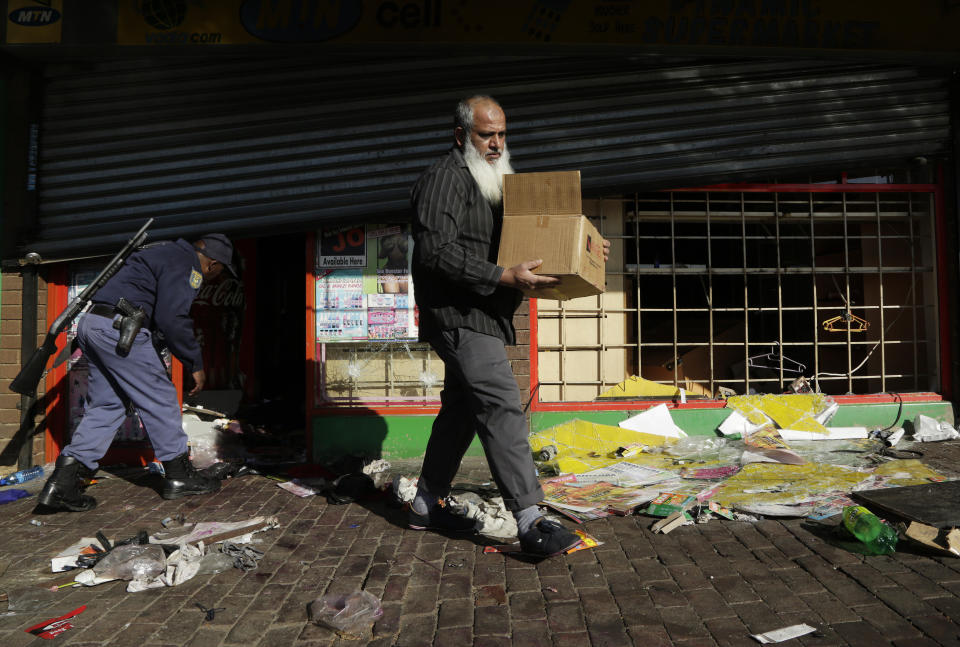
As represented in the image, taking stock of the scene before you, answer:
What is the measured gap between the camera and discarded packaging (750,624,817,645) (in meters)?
2.07

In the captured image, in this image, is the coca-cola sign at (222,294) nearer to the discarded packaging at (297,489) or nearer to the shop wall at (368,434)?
the shop wall at (368,434)

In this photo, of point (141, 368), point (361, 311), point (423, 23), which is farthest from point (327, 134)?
point (141, 368)

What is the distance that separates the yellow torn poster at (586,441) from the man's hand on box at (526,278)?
219 cm

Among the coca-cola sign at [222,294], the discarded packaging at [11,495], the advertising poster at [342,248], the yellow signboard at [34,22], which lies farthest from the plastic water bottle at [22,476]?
the yellow signboard at [34,22]

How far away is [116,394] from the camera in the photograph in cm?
396

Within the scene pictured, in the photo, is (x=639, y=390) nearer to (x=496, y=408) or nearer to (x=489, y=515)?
(x=489, y=515)

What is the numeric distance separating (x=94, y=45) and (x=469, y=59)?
298cm

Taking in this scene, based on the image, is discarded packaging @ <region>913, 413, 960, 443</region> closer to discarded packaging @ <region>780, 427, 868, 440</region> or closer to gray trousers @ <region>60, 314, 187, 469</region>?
discarded packaging @ <region>780, 427, 868, 440</region>

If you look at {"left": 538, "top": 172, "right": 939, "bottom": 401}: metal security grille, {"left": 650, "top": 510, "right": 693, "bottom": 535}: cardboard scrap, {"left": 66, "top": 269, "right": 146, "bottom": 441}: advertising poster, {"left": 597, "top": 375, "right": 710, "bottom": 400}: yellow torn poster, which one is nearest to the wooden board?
{"left": 650, "top": 510, "right": 693, "bottom": 535}: cardboard scrap

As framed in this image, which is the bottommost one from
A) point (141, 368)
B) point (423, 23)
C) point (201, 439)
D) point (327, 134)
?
point (201, 439)

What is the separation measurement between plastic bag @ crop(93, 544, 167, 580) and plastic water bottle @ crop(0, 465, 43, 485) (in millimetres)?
2500

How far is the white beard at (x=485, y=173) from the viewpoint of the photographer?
9.64ft

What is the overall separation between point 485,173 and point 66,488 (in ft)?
10.3

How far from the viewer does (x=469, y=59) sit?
503 centimetres
